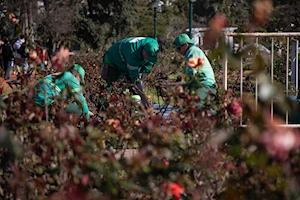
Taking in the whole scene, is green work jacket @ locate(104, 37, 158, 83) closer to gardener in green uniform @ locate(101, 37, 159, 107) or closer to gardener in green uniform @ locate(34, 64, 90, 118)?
gardener in green uniform @ locate(101, 37, 159, 107)

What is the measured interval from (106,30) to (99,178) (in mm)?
40991

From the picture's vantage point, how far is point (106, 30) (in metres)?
43.6

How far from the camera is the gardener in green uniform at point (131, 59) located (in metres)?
10.1

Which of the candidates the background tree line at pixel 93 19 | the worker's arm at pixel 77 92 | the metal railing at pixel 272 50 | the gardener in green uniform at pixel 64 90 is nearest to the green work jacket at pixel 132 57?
the metal railing at pixel 272 50

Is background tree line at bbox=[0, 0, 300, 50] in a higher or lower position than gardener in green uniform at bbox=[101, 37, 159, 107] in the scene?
lower

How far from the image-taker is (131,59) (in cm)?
1021

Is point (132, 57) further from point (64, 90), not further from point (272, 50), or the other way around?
point (64, 90)

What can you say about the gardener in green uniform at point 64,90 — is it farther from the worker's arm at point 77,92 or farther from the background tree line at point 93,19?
the background tree line at point 93,19

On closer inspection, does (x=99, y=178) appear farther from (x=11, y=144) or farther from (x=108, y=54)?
(x=108, y=54)

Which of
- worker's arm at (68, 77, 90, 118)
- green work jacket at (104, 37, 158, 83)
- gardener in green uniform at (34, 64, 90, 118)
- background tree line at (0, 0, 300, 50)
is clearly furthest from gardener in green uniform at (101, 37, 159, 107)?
background tree line at (0, 0, 300, 50)

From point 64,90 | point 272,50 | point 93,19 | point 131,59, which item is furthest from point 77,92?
point 93,19

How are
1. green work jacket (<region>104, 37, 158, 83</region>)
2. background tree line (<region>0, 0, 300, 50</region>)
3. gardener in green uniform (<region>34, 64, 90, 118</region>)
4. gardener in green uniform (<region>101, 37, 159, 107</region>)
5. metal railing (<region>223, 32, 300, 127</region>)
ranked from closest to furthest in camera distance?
metal railing (<region>223, 32, 300, 127</region>)
gardener in green uniform (<region>34, 64, 90, 118</region>)
gardener in green uniform (<region>101, 37, 159, 107</region>)
green work jacket (<region>104, 37, 158, 83</region>)
background tree line (<region>0, 0, 300, 50</region>)

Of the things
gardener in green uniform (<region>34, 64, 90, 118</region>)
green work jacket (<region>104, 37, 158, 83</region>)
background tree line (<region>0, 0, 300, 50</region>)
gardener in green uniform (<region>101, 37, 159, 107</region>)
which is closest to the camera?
gardener in green uniform (<region>34, 64, 90, 118</region>)

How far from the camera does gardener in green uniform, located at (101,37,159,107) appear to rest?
33.0 feet
